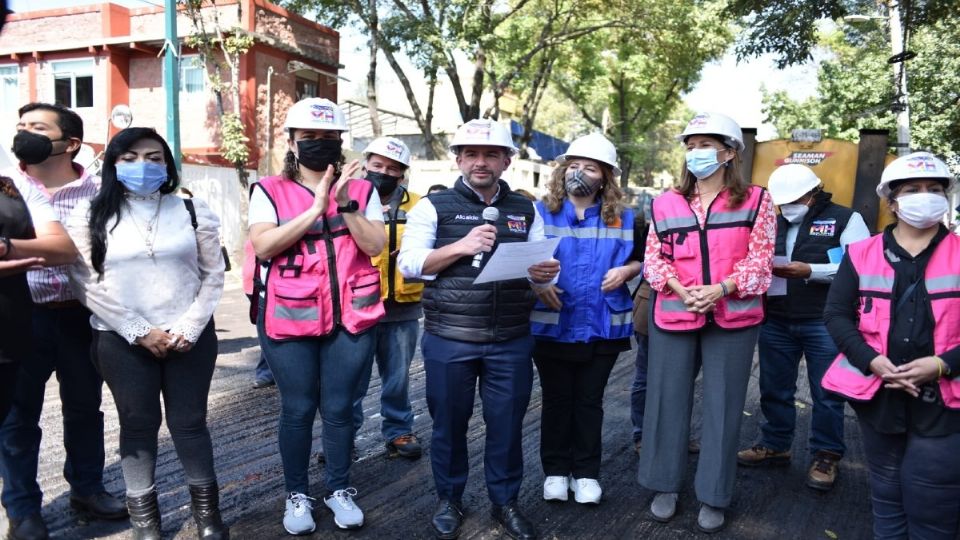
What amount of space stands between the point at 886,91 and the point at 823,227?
57.6 feet

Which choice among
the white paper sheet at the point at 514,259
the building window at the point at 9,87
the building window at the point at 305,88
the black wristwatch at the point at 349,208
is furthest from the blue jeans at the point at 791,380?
the building window at the point at 9,87

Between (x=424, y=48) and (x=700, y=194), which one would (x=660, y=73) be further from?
(x=700, y=194)

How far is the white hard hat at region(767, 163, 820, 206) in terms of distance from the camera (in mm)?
4605

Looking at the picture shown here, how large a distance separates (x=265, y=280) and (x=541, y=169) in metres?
23.7

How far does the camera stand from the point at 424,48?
18219 millimetres

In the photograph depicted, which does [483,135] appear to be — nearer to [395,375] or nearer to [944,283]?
[395,375]

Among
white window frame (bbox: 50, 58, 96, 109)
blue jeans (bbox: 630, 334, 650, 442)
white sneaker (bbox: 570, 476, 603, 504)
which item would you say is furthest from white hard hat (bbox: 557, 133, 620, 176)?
white window frame (bbox: 50, 58, 96, 109)

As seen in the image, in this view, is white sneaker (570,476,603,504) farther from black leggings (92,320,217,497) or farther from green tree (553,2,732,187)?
green tree (553,2,732,187)

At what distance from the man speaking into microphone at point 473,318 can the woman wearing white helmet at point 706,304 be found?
0.69 meters

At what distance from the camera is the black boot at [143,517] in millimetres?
3426

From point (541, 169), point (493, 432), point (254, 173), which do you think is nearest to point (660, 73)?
point (541, 169)

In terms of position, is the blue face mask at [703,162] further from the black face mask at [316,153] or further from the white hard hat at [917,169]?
the black face mask at [316,153]

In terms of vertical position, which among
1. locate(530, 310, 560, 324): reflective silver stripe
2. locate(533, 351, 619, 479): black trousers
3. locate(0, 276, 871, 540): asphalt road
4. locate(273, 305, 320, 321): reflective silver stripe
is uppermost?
locate(273, 305, 320, 321): reflective silver stripe

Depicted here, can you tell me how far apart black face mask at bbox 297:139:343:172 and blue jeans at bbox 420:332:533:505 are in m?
1.02
